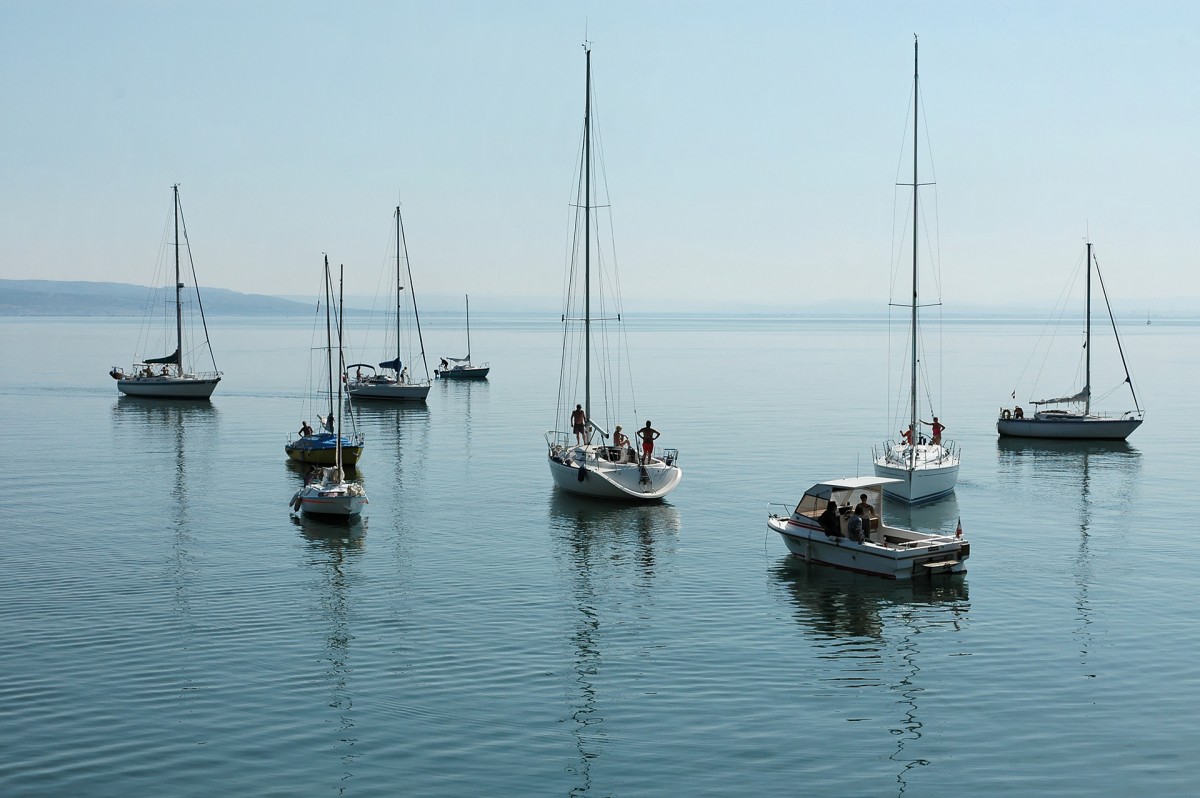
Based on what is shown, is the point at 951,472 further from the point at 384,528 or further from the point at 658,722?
the point at 658,722

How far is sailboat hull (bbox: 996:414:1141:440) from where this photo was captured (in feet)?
241

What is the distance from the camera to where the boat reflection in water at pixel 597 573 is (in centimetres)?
2331

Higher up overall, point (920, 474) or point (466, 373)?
point (466, 373)

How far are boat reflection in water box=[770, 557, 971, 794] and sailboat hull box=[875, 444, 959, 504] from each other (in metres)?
12.9

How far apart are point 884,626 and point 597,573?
9.33 meters

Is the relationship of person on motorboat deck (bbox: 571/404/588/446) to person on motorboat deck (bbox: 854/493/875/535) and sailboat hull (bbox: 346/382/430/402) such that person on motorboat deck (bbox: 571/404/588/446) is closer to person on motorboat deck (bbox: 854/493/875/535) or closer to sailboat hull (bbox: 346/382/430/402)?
person on motorboat deck (bbox: 854/493/875/535)

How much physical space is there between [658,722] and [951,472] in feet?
103

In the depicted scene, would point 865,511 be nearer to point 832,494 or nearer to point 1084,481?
point 832,494

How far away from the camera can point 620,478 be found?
158 feet

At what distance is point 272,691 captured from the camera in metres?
24.2

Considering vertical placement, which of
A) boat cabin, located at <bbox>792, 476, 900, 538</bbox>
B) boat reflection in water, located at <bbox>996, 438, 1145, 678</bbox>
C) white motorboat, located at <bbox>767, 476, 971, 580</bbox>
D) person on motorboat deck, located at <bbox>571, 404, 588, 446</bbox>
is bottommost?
boat reflection in water, located at <bbox>996, 438, 1145, 678</bbox>

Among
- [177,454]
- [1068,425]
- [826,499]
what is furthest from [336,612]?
[1068,425]

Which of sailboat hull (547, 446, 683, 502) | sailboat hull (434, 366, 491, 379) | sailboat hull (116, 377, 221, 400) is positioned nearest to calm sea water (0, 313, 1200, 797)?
sailboat hull (547, 446, 683, 502)

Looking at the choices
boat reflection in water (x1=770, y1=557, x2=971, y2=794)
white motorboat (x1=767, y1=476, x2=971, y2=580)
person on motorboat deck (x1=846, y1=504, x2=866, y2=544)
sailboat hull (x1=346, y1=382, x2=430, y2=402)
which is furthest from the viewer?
sailboat hull (x1=346, y1=382, x2=430, y2=402)
